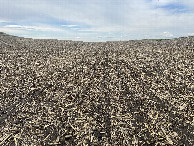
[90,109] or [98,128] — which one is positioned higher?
[90,109]

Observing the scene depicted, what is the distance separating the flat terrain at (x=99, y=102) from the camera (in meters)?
4.87

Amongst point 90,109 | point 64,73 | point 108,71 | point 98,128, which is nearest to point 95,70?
point 108,71

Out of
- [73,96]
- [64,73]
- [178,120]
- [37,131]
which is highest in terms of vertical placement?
[64,73]

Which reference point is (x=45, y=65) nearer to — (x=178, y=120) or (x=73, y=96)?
(x=73, y=96)

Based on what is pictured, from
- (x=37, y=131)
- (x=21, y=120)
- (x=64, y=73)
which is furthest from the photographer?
(x=64, y=73)

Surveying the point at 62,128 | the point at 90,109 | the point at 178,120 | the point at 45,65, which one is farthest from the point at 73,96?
the point at 178,120

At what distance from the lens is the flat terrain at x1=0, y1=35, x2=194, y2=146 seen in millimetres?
4867

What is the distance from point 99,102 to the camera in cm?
596

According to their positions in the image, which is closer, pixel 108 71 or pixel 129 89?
pixel 129 89

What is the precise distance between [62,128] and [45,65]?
4981mm

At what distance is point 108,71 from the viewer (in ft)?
26.0

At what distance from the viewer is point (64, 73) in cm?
784

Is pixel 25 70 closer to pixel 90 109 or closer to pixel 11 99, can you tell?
pixel 11 99

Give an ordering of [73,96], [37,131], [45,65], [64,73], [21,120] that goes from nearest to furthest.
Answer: [37,131]
[21,120]
[73,96]
[64,73]
[45,65]
